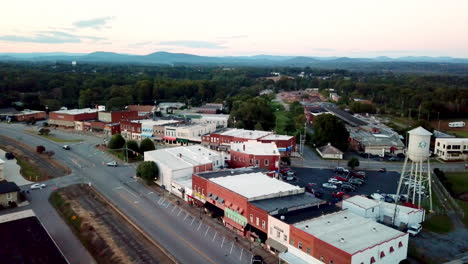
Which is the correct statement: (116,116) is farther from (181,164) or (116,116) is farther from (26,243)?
(26,243)

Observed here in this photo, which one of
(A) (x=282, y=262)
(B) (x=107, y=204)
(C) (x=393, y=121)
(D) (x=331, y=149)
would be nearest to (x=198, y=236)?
(A) (x=282, y=262)

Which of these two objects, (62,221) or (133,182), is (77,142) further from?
(62,221)

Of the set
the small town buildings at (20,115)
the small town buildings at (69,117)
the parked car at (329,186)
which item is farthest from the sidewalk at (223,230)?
the small town buildings at (20,115)

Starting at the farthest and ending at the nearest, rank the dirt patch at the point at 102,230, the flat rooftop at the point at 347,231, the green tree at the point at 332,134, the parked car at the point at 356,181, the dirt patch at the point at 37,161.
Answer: the green tree at the point at 332,134 < the dirt patch at the point at 37,161 < the parked car at the point at 356,181 < the dirt patch at the point at 102,230 < the flat rooftop at the point at 347,231

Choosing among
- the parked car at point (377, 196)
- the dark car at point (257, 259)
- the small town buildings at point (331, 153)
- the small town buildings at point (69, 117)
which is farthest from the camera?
the small town buildings at point (69, 117)

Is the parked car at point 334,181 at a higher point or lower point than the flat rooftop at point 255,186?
lower

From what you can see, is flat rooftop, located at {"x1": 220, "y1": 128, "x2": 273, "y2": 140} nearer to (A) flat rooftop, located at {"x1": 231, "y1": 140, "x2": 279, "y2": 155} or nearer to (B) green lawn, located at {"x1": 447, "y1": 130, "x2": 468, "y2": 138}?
(A) flat rooftop, located at {"x1": 231, "y1": 140, "x2": 279, "y2": 155}

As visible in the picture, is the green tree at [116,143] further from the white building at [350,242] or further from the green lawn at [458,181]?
the green lawn at [458,181]
